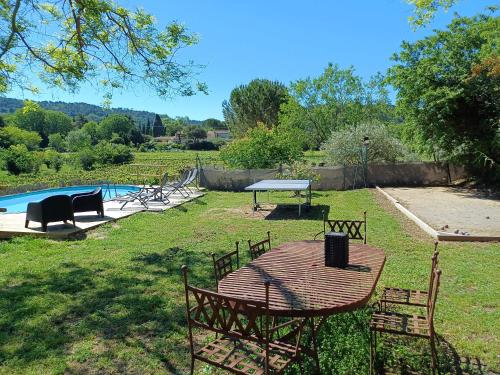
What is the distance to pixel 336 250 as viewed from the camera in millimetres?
3387

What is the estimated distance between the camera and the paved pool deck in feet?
26.5

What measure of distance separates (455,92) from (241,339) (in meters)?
14.5

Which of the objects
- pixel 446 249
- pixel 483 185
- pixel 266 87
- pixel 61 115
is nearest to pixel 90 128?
pixel 61 115

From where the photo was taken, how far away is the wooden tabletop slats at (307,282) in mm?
2615

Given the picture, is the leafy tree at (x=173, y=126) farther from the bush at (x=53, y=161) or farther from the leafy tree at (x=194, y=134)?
the bush at (x=53, y=161)

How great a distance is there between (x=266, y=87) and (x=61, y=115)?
6495 centimetres

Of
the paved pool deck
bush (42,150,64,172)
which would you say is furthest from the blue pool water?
bush (42,150,64,172)

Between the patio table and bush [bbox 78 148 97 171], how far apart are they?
83.1ft

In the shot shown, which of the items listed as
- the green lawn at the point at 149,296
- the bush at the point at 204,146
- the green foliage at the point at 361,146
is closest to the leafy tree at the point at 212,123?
the bush at the point at 204,146

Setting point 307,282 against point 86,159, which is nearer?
point 307,282

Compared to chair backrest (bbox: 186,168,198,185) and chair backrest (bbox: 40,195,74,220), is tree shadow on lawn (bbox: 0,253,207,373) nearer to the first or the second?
chair backrest (bbox: 40,195,74,220)

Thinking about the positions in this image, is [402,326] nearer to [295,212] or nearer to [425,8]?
[425,8]

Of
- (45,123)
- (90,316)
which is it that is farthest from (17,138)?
(45,123)

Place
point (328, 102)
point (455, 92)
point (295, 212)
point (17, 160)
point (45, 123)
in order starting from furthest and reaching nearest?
point (45, 123)
point (328, 102)
point (17, 160)
point (455, 92)
point (295, 212)
